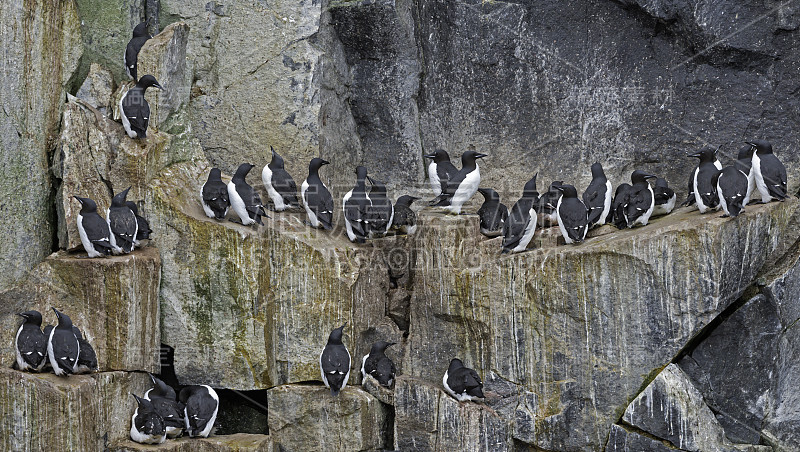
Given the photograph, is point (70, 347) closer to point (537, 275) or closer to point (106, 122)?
point (106, 122)

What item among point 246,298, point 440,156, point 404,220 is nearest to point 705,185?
point 440,156

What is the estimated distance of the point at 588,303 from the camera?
28.2ft

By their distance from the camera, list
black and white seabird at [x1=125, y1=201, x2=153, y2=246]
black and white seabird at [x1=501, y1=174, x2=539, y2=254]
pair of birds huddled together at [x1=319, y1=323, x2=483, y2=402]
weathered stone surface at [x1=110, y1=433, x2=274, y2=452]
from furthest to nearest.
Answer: black and white seabird at [x1=125, y1=201, x2=153, y2=246], black and white seabird at [x1=501, y1=174, x2=539, y2=254], pair of birds huddled together at [x1=319, y1=323, x2=483, y2=402], weathered stone surface at [x1=110, y1=433, x2=274, y2=452]

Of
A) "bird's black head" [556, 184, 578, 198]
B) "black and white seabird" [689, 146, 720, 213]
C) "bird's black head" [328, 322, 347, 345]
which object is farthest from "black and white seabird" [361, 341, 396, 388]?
"black and white seabird" [689, 146, 720, 213]

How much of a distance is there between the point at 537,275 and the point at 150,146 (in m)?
4.24

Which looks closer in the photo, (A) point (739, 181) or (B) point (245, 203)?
(A) point (739, 181)

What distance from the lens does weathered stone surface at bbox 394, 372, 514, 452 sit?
28.9 ft

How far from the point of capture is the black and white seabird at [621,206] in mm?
9070

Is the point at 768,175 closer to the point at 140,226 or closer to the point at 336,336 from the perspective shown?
the point at 336,336

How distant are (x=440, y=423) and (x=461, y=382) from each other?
57 cm

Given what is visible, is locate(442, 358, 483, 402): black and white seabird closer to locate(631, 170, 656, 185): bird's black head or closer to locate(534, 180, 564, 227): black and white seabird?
locate(534, 180, 564, 227): black and white seabird

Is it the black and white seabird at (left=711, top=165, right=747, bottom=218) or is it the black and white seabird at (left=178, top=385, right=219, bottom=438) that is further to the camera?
the black and white seabird at (left=178, top=385, right=219, bottom=438)

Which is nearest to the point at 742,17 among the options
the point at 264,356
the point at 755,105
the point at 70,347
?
the point at 755,105

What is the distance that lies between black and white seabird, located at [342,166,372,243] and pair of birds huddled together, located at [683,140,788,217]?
325cm
